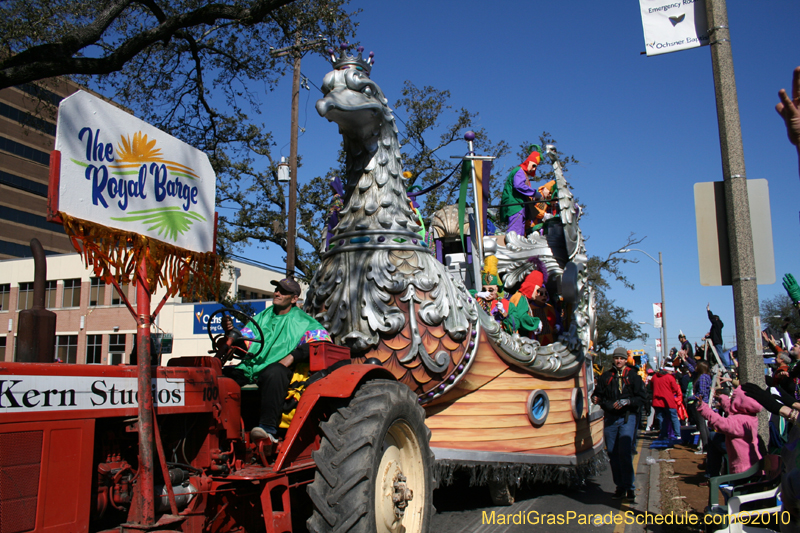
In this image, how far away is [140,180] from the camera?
10.0 ft

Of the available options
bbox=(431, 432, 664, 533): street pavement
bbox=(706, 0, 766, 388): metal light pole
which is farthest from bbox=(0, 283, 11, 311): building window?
bbox=(706, 0, 766, 388): metal light pole

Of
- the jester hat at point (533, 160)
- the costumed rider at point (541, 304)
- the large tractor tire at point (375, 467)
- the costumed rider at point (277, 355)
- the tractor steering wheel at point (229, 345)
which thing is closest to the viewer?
the large tractor tire at point (375, 467)

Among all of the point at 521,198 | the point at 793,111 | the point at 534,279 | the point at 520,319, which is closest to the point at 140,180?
the point at 793,111

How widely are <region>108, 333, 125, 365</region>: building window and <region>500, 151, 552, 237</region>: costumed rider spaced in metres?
25.8

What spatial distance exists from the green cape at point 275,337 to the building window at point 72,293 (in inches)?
1169

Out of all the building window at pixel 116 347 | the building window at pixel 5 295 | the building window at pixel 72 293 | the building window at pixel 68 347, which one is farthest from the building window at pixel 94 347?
the building window at pixel 5 295

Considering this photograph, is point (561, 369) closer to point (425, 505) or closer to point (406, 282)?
point (406, 282)

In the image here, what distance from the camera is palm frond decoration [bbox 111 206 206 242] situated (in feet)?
9.95

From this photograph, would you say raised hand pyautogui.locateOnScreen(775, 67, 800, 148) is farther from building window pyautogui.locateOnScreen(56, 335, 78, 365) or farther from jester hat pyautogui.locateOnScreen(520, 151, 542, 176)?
building window pyautogui.locateOnScreen(56, 335, 78, 365)

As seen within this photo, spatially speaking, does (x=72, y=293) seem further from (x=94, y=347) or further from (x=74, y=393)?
(x=74, y=393)

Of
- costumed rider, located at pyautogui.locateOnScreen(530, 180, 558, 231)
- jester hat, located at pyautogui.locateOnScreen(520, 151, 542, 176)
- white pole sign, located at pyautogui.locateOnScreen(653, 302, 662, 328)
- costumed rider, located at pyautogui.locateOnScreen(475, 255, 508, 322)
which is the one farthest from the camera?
white pole sign, located at pyautogui.locateOnScreen(653, 302, 662, 328)

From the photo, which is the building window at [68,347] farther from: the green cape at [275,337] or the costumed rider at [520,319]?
the green cape at [275,337]

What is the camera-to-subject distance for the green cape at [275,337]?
4.09 m

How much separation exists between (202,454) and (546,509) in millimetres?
4048
